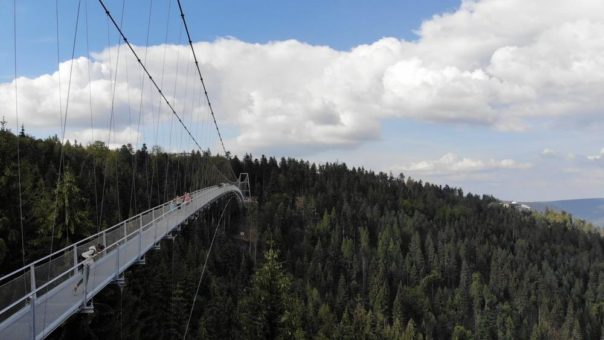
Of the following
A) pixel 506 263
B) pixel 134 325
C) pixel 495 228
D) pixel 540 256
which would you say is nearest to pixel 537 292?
pixel 506 263

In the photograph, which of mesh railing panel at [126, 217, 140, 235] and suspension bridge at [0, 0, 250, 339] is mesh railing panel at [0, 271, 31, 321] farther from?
mesh railing panel at [126, 217, 140, 235]

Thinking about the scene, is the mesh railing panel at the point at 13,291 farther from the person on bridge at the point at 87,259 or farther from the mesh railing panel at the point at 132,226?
the mesh railing panel at the point at 132,226

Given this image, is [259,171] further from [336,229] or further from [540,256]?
[540,256]


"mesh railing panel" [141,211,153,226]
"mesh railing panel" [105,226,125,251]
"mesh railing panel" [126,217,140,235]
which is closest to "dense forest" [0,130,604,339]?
"mesh railing panel" [141,211,153,226]

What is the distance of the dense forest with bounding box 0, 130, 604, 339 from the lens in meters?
25.2

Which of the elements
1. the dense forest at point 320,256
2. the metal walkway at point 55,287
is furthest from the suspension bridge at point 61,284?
the dense forest at point 320,256

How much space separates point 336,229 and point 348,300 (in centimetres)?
3763

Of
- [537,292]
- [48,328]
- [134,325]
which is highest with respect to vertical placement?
[48,328]

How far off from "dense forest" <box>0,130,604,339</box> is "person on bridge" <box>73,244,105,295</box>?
8642 millimetres

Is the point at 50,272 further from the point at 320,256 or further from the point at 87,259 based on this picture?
the point at 320,256

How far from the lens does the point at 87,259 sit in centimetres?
1116

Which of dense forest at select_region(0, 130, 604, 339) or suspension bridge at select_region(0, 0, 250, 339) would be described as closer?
suspension bridge at select_region(0, 0, 250, 339)

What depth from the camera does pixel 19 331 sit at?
26.9 ft

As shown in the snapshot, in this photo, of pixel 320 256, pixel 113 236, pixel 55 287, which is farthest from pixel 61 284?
pixel 320 256
